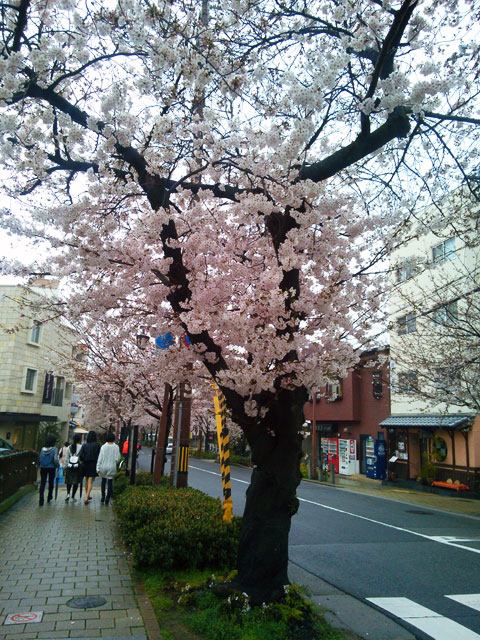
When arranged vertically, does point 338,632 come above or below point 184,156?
below

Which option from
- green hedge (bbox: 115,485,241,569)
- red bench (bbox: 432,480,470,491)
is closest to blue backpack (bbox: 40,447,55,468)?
green hedge (bbox: 115,485,241,569)

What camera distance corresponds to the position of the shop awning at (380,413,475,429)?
68.9 ft

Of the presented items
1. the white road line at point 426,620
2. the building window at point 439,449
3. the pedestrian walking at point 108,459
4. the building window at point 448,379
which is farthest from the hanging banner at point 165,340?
the building window at point 439,449

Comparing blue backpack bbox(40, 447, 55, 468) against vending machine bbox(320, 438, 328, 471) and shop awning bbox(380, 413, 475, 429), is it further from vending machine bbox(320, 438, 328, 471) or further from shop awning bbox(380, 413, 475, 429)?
vending machine bbox(320, 438, 328, 471)

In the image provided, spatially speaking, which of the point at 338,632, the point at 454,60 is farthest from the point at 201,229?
the point at 338,632

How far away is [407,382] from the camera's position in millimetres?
19031

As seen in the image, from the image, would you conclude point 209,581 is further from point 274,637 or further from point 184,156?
point 184,156

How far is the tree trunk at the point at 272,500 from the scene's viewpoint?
16.5 ft

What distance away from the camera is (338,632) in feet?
16.1

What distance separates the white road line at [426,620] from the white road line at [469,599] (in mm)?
620

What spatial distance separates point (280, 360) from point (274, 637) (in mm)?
2478

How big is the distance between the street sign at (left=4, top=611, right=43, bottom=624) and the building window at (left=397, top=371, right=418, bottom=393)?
1571cm

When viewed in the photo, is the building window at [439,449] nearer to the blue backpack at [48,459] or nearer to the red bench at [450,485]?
the red bench at [450,485]

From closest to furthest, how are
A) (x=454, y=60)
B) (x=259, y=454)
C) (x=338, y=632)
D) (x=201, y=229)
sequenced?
(x=338, y=632) → (x=259, y=454) → (x=454, y=60) → (x=201, y=229)
